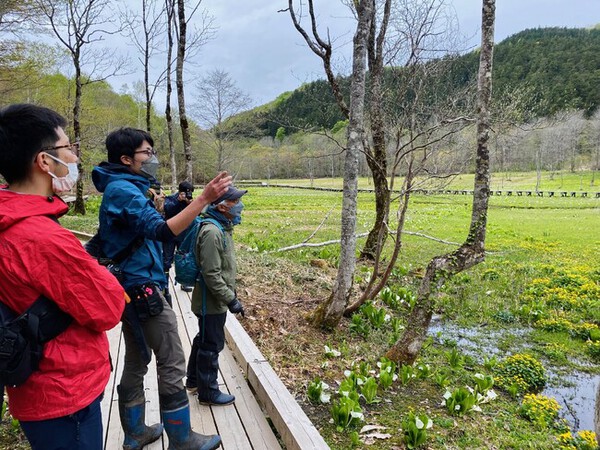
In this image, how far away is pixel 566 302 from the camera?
7840mm

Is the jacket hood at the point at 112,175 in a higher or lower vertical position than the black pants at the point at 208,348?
higher

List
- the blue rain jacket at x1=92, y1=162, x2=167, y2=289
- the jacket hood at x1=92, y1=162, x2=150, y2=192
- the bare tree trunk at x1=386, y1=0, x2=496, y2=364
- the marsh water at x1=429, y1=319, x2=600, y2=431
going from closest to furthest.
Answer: the blue rain jacket at x1=92, y1=162, x2=167, y2=289 < the jacket hood at x1=92, y1=162, x2=150, y2=192 < the marsh water at x1=429, y1=319, x2=600, y2=431 < the bare tree trunk at x1=386, y1=0, x2=496, y2=364

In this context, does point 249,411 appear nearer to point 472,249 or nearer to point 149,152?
point 149,152

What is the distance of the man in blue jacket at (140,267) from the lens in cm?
214

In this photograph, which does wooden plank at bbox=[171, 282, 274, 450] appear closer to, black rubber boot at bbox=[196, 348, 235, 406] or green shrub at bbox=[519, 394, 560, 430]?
black rubber boot at bbox=[196, 348, 235, 406]

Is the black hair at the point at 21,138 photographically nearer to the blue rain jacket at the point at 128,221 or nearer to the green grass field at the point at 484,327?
the blue rain jacket at the point at 128,221

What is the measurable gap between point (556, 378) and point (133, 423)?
Answer: 5.24 m

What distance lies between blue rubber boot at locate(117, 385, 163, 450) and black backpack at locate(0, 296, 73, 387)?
1.36 meters

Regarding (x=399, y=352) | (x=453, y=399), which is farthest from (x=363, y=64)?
(x=453, y=399)

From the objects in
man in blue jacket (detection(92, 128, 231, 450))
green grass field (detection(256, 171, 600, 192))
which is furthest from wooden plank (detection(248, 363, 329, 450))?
green grass field (detection(256, 171, 600, 192))

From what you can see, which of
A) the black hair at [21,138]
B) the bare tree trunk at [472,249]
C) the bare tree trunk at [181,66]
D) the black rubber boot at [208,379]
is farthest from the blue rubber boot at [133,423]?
the bare tree trunk at [181,66]

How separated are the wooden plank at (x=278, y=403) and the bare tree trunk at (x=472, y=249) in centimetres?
197

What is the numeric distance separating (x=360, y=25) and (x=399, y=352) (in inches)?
160

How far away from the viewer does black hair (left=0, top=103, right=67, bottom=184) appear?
56.6 inches
